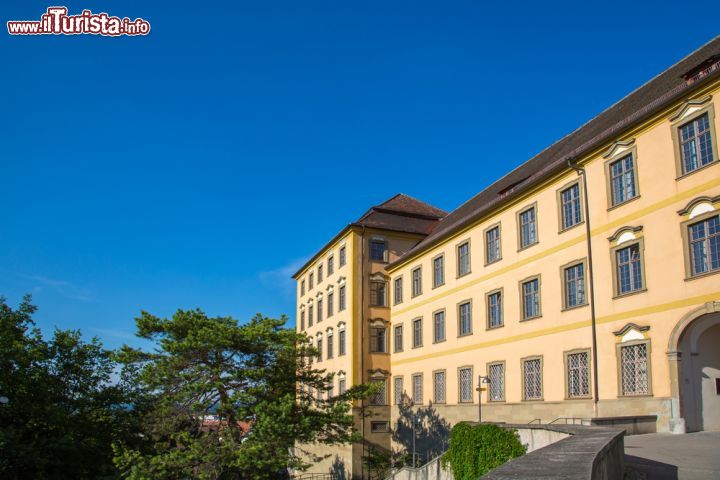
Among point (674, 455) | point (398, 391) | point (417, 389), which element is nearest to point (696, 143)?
point (674, 455)

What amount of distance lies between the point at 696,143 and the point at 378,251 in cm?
2491

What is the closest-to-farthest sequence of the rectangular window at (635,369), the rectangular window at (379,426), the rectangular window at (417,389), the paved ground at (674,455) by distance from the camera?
the paved ground at (674,455)
the rectangular window at (635,369)
the rectangular window at (417,389)
the rectangular window at (379,426)

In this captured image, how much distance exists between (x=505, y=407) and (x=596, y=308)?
675cm

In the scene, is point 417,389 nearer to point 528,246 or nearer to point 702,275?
point 528,246

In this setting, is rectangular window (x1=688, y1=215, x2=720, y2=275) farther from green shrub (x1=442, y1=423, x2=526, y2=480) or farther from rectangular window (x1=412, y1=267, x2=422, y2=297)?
rectangular window (x1=412, y1=267, x2=422, y2=297)

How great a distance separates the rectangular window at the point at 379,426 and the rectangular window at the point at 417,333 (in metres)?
5.38

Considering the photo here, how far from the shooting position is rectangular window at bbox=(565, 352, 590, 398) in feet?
74.5

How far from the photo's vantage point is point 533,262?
26.4 meters

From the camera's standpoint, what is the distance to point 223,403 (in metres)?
23.5

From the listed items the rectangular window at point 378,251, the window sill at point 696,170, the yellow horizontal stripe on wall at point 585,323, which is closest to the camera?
the window sill at point 696,170

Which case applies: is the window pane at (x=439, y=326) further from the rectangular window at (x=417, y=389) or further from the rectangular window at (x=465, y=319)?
the rectangular window at (x=417, y=389)

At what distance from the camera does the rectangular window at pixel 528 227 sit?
26.8 metres

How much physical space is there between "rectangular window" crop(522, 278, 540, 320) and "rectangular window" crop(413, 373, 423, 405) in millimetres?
11133

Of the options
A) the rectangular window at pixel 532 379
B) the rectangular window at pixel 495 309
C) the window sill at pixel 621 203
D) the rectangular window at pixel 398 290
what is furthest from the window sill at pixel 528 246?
the rectangular window at pixel 398 290
